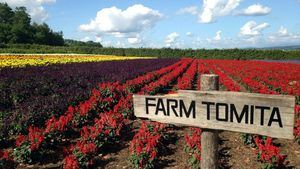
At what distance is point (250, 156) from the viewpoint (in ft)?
19.8

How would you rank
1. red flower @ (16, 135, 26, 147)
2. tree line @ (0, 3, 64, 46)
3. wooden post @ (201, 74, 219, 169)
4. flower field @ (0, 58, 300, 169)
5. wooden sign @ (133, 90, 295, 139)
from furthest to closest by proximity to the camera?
tree line @ (0, 3, 64, 46) → red flower @ (16, 135, 26, 147) → flower field @ (0, 58, 300, 169) → wooden post @ (201, 74, 219, 169) → wooden sign @ (133, 90, 295, 139)

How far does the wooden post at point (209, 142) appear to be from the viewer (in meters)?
2.29

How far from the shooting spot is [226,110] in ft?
7.13

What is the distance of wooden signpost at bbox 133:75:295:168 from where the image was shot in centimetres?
197

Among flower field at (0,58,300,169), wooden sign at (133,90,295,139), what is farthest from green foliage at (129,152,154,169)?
wooden sign at (133,90,295,139)

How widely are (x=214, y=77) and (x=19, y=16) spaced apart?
13199 centimetres

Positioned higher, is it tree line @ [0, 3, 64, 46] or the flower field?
tree line @ [0, 3, 64, 46]

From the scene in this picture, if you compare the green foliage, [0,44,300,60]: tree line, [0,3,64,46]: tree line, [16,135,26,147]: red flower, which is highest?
[0,3,64,46]: tree line

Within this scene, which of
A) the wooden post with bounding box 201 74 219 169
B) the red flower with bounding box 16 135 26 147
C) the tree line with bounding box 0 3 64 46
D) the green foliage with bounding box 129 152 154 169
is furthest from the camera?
the tree line with bounding box 0 3 64 46

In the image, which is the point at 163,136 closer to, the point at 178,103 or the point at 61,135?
the point at 61,135

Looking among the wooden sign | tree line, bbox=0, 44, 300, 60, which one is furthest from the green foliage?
tree line, bbox=0, 44, 300, 60

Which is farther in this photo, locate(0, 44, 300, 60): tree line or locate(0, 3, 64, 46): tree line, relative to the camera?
locate(0, 3, 64, 46): tree line

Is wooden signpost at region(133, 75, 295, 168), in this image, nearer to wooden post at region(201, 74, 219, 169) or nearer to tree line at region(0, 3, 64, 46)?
wooden post at region(201, 74, 219, 169)

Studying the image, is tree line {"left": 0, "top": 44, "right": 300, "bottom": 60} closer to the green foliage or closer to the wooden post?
the green foliage
